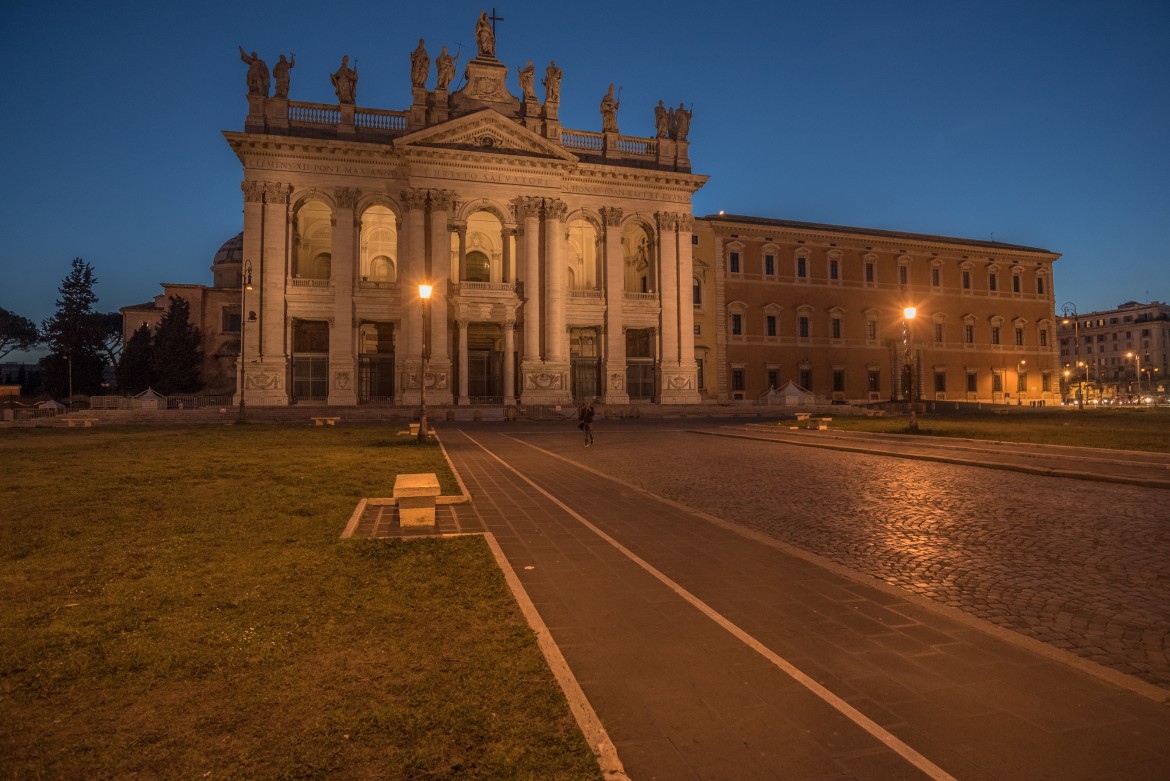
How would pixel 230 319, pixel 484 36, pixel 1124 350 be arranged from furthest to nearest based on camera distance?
pixel 1124 350, pixel 230 319, pixel 484 36

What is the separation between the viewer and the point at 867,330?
53031mm

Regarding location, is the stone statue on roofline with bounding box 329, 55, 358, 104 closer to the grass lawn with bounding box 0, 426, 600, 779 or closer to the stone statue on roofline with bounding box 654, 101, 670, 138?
the stone statue on roofline with bounding box 654, 101, 670, 138

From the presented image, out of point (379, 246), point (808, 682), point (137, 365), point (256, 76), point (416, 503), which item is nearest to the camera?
point (808, 682)

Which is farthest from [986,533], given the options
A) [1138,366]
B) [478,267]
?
[1138,366]

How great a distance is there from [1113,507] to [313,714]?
1023cm

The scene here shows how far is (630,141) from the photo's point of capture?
142 feet

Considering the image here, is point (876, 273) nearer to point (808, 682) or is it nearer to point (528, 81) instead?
point (528, 81)

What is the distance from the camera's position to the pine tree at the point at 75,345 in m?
52.3

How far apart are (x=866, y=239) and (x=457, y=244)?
32.9 metres

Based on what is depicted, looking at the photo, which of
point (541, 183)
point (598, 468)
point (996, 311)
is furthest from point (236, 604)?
point (996, 311)

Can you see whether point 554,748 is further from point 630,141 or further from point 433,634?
point 630,141

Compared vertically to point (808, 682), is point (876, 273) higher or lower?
higher

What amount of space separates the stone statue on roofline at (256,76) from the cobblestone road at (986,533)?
3495 centimetres

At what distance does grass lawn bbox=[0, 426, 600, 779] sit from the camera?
2768 mm
